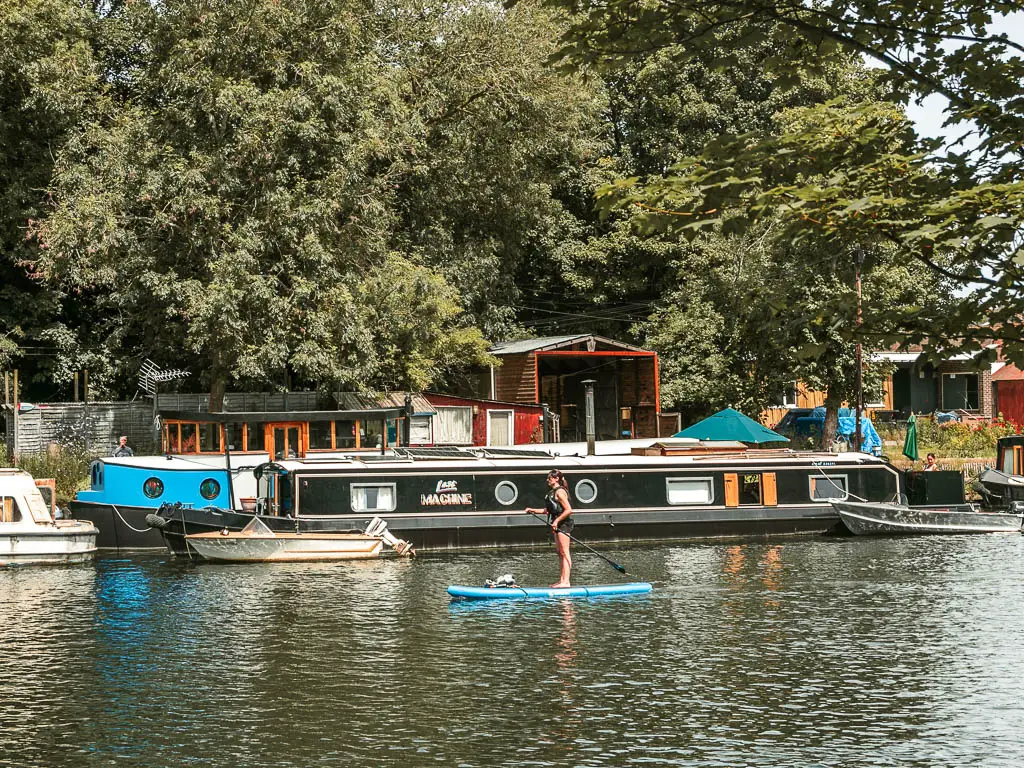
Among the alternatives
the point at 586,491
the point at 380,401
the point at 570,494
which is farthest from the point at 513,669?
the point at 380,401

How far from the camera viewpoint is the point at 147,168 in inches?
1601

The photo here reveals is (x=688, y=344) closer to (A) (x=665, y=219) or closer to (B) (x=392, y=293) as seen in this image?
(B) (x=392, y=293)

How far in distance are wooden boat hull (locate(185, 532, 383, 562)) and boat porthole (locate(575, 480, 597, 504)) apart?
6533 millimetres

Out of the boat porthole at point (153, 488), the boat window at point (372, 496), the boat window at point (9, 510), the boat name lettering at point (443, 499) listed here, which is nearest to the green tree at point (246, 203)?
the boat porthole at point (153, 488)

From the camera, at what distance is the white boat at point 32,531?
30250 mm

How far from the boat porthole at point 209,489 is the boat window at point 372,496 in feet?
14.0

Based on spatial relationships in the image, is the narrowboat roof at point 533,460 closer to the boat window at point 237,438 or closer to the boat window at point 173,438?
the boat window at point 237,438

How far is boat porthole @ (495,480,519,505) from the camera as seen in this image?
34000 millimetres

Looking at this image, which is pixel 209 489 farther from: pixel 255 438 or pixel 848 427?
pixel 848 427

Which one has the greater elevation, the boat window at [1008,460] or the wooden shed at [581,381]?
the wooden shed at [581,381]

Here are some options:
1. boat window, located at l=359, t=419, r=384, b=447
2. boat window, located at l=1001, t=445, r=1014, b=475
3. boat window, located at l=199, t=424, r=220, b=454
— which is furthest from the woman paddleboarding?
boat window, located at l=1001, t=445, r=1014, b=475

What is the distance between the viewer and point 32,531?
30328mm

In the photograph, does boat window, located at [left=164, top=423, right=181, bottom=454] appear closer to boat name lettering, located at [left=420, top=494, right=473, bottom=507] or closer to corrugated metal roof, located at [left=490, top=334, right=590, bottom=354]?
boat name lettering, located at [left=420, top=494, right=473, bottom=507]

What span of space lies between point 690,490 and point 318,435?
426 inches
